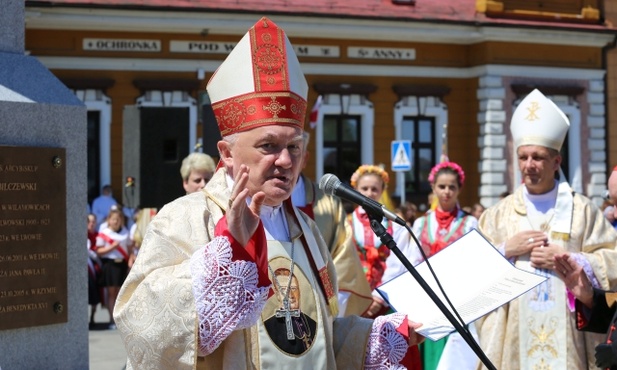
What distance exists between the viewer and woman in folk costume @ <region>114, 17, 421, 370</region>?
3.25m

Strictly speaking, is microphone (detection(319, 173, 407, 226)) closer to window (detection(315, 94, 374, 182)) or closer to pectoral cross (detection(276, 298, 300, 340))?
pectoral cross (detection(276, 298, 300, 340))

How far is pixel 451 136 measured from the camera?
2684 cm

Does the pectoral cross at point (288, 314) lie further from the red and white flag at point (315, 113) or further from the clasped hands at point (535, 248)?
the red and white flag at point (315, 113)

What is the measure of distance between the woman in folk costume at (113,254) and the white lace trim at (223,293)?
1052 cm

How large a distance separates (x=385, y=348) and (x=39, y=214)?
73.0 inches

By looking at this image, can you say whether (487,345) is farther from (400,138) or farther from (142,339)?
(400,138)

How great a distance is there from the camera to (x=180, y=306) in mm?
3271

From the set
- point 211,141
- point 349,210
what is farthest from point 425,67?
point 211,141

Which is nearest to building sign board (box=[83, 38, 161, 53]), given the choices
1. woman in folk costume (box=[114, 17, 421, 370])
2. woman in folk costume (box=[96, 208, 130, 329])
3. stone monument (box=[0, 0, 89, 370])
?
woman in folk costume (box=[96, 208, 130, 329])

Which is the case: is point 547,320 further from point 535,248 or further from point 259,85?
point 259,85

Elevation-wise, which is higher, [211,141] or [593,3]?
[593,3]

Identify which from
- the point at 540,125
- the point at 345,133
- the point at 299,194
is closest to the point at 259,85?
the point at 540,125

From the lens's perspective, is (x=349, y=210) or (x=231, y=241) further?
(x=349, y=210)

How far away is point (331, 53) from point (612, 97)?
→ 7876mm
